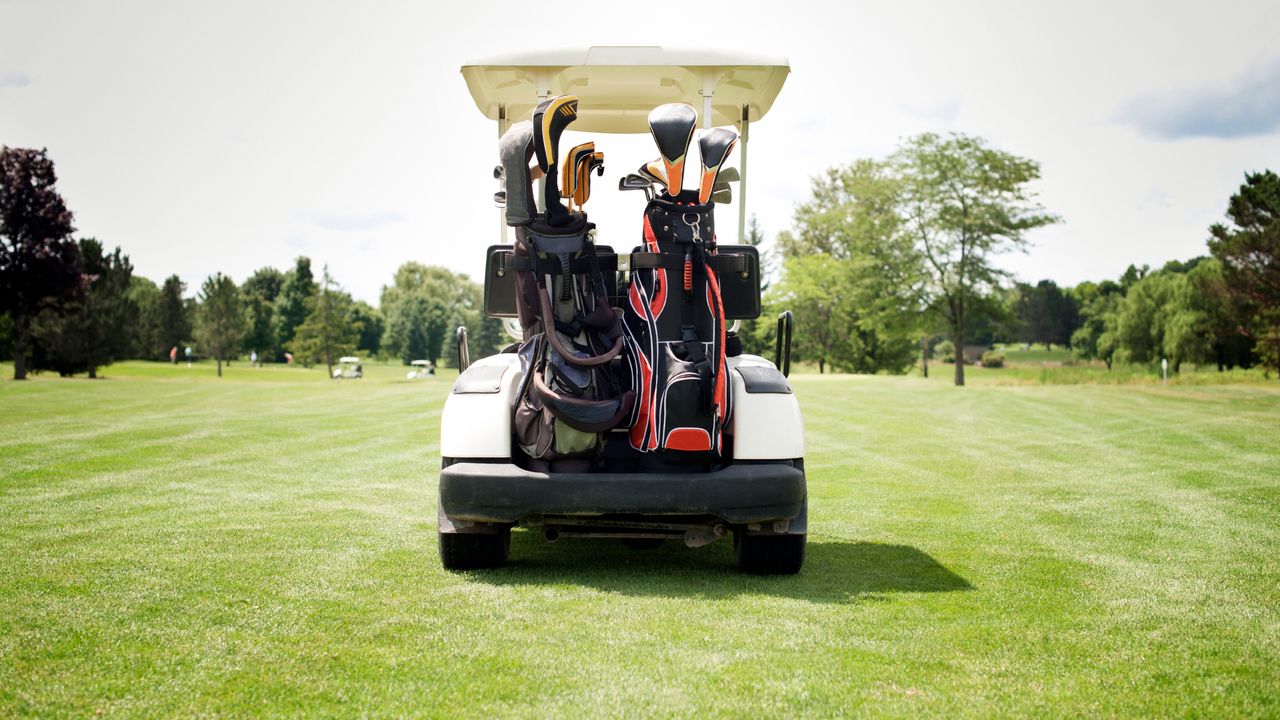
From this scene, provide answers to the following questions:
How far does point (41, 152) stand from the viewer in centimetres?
3247

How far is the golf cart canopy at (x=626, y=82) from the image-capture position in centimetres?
595

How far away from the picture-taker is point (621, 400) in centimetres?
483

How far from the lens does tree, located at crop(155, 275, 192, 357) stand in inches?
2422

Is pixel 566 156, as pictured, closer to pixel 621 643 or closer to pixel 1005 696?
pixel 621 643

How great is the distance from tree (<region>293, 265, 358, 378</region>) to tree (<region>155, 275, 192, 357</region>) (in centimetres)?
1135

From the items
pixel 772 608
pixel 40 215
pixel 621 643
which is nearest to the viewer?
pixel 621 643

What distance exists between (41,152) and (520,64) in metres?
32.7

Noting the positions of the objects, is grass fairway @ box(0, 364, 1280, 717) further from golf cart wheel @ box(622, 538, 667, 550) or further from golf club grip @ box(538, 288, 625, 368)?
golf club grip @ box(538, 288, 625, 368)

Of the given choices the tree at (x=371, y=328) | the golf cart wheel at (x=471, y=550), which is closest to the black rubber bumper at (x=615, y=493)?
the golf cart wheel at (x=471, y=550)

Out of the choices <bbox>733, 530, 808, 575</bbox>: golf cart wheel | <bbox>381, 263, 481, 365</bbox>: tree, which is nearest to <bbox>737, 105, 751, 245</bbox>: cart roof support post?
<bbox>733, 530, 808, 575</bbox>: golf cart wheel

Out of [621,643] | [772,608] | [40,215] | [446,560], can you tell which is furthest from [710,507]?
[40,215]

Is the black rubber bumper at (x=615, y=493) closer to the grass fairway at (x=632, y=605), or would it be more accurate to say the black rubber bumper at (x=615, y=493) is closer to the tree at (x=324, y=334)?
the grass fairway at (x=632, y=605)

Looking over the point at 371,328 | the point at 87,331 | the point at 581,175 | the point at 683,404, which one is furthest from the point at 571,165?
the point at 371,328

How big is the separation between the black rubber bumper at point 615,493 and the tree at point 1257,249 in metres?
33.9
